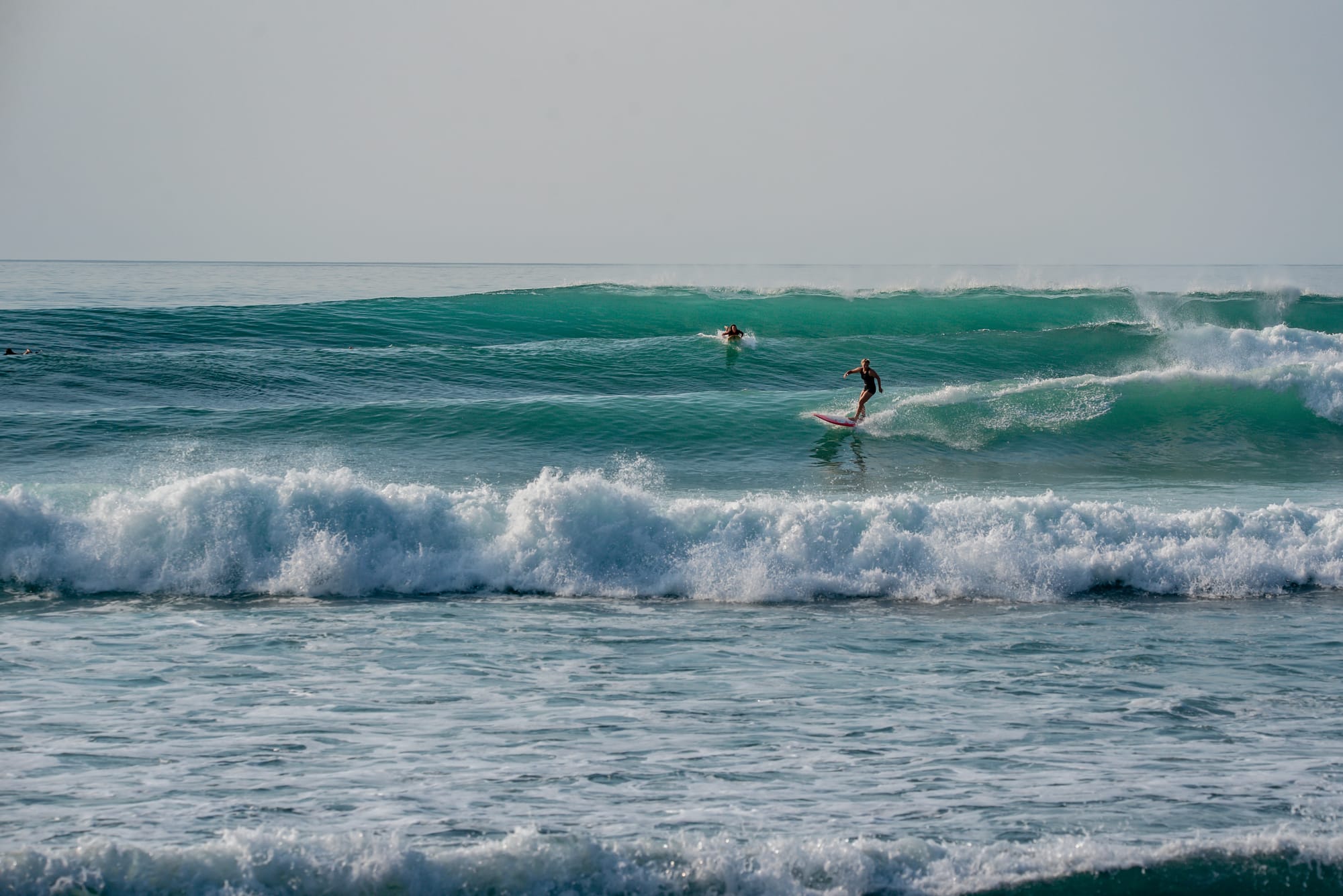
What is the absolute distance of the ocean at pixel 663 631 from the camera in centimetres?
512

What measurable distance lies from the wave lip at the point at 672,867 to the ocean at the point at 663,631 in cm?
2

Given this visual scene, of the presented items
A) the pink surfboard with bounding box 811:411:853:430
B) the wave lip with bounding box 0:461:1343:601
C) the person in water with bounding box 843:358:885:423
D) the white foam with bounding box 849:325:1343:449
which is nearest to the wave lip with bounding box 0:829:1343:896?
the wave lip with bounding box 0:461:1343:601

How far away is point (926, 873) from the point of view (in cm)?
489

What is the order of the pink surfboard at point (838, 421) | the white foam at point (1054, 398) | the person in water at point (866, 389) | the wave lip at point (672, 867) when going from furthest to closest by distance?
the person in water at point (866, 389) < the pink surfboard at point (838, 421) < the white foam at point (1054, 398) < the wave lip at point (672, 867)

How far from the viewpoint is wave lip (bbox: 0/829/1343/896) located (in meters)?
4.79

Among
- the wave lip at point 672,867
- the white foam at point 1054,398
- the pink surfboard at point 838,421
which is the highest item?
the white foam at point 1054,398

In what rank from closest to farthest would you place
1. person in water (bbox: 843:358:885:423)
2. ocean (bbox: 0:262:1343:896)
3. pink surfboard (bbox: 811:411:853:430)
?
1. ocean (bbox: 0:262:1343:896)
2. pink surfboard (bbox: 811:411:853:430)
3. person in water (bbox: 843:358:885:423)

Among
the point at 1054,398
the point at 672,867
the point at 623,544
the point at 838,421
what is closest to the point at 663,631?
the point at 623,544

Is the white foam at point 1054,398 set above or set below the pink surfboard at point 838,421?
above

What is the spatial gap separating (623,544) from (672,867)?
6.81m

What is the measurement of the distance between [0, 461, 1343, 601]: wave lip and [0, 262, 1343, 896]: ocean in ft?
0.16

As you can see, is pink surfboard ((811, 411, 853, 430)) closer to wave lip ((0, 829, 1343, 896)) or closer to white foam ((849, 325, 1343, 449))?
white foam ((849, 325, 1343, 449))

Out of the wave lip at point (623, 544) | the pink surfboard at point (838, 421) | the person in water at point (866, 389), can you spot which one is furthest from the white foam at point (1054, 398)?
the wave lip at point (623, 544)

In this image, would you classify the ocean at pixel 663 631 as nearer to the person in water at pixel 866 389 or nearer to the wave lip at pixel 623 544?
the wave lip at pixel 623 544
